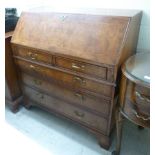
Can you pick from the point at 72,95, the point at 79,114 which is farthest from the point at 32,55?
the point at 79,114

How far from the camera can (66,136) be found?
167 cm

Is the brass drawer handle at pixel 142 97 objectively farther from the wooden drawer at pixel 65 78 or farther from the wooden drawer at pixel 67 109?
the wooden drawer at pixel 67 109

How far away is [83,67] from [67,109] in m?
0.48

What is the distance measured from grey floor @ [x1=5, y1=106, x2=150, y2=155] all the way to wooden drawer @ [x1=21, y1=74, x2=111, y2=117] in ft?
1.21

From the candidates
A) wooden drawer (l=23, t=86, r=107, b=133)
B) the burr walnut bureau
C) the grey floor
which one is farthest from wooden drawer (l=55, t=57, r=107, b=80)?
the grey floor

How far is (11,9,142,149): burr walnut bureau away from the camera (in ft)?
3.84

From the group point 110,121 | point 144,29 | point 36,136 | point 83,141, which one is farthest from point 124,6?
point 36,136

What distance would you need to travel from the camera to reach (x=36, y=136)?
169 cm

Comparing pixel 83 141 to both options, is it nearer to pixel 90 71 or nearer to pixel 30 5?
pixel 90 71

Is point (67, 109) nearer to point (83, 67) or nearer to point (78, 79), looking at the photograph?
point (78, 79)

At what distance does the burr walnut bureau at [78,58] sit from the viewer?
1169 millimetres

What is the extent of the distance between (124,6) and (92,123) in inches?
38.0

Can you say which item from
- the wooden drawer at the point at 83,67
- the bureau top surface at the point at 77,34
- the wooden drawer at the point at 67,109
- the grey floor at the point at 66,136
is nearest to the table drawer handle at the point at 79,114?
the wooden drawer at the point at 67,109
